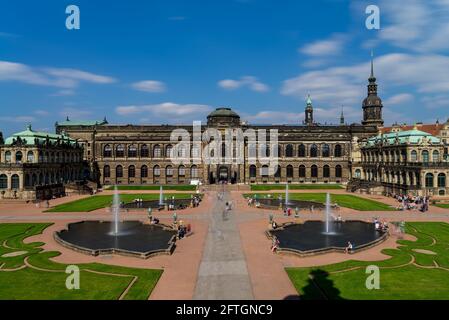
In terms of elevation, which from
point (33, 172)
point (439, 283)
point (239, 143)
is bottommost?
point (439, 283)

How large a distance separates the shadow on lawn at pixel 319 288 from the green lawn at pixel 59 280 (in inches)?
401

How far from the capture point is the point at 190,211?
192ft

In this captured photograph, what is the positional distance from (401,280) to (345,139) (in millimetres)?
91571

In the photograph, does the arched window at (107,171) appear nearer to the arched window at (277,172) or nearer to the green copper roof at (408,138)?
the arched window at (277,172)

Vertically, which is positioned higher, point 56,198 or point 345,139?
point 345,139

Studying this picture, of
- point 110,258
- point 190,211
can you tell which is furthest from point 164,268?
point 190,211

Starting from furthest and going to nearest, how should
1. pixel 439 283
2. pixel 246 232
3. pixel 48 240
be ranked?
pixel 246 232
pixel 48 240
pixel 439 283

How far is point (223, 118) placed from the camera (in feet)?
365

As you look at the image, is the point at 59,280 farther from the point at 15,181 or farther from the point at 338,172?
the point at 338,172

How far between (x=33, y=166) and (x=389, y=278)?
7344 centimetres

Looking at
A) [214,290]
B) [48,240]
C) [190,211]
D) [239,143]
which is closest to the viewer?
[214,290]

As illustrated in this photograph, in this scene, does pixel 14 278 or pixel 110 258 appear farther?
pixel 110 258

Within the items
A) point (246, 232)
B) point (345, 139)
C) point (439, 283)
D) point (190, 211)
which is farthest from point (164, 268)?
point (345, 139)

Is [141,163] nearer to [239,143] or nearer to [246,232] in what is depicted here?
[239,143]
